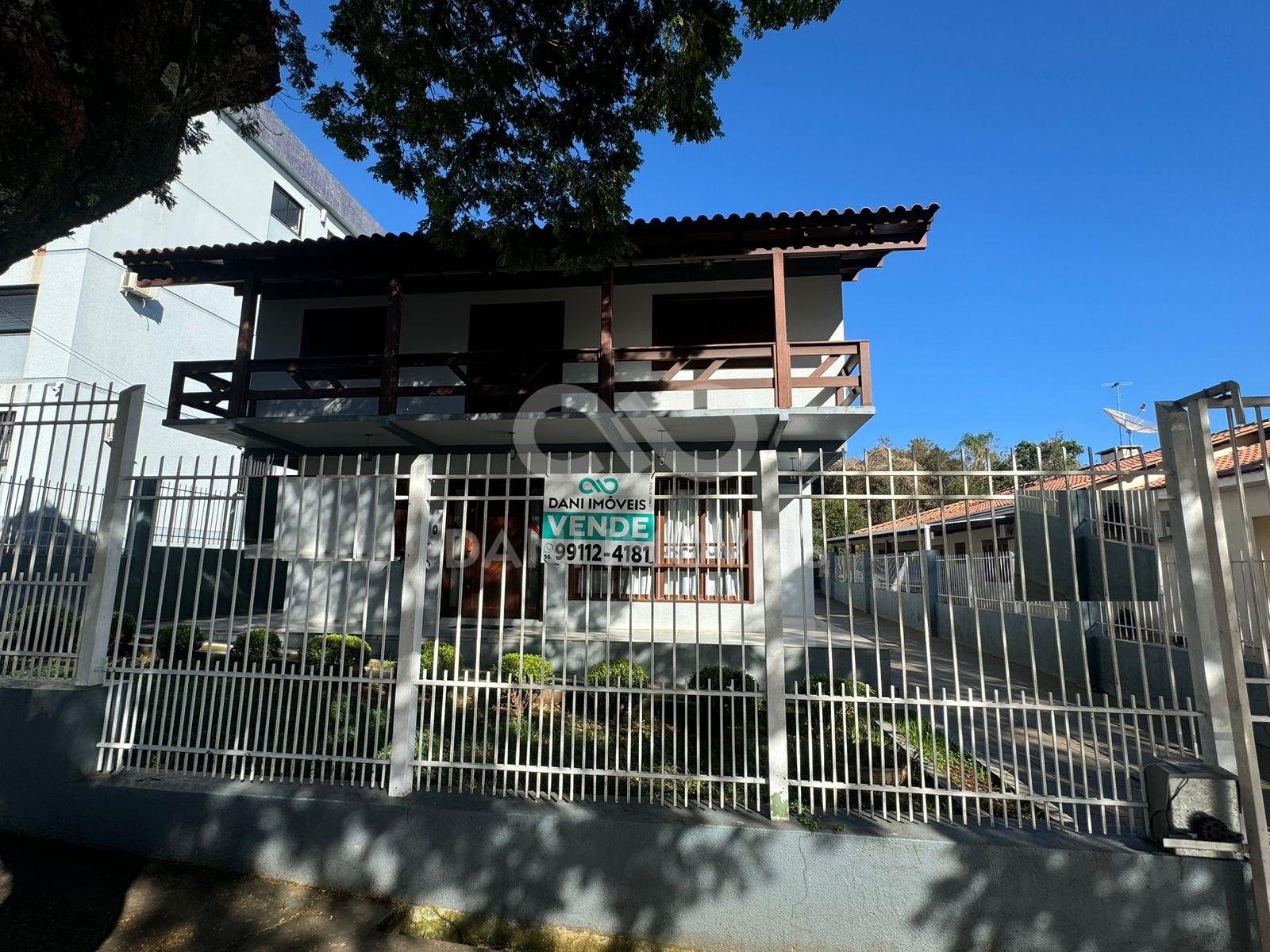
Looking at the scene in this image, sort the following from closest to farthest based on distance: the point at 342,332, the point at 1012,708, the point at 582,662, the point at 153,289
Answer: the point at 1012,708 < the point at 582,662 < the point at 342,332 < the point at 153,289

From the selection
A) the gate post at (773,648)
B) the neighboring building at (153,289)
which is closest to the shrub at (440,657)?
the gate post at (773,648)

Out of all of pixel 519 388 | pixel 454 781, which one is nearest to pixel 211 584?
pixel 519 388

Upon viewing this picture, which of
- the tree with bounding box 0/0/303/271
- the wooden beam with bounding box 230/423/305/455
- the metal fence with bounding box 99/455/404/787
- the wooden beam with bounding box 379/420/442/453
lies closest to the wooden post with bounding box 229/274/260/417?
the wooden beam with bounding box 230/423/305/455

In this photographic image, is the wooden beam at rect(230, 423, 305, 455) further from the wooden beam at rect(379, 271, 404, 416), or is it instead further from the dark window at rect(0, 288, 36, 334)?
the dark window at rect(0, 288, 36, 334)

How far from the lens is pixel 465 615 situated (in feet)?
30.7

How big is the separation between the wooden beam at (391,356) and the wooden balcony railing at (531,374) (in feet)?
0.07

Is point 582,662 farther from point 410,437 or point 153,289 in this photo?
point 153,289

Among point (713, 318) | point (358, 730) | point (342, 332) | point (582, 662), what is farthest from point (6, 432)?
point (713, 318)

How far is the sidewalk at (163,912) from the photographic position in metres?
3.20

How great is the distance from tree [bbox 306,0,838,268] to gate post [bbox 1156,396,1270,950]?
4.20m

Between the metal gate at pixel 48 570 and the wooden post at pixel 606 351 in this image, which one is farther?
the wooden post at pixel 606 351

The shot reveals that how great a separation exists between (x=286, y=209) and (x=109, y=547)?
1658cm

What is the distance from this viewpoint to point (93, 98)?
320cm

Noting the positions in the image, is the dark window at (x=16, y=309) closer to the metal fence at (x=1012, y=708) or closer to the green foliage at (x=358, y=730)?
Answer: the green foliage at (x=358, y=730)
